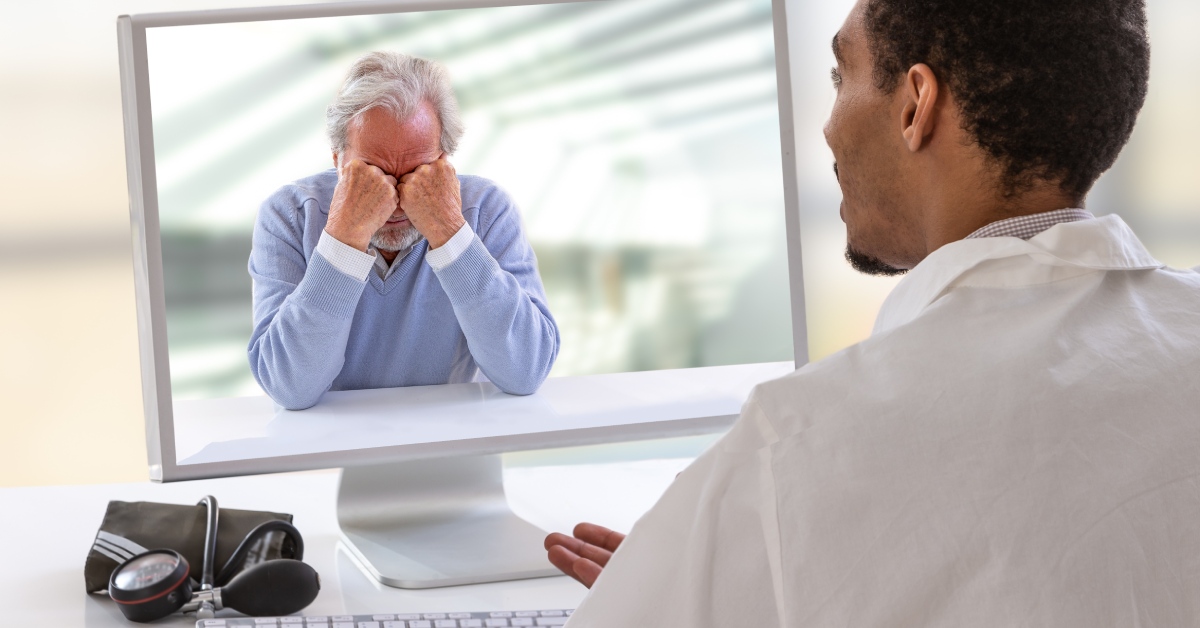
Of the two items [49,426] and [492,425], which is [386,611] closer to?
[492,425]

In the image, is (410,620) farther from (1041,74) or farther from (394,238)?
(1041,74)

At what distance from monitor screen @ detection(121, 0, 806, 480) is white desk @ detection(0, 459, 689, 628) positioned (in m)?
0.16

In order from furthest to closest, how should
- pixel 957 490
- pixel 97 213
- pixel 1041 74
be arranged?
pixel 97 213
pixel 1041 74
pixel 957 490

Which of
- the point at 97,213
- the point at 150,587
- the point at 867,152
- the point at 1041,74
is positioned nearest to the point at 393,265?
the point at 150,587

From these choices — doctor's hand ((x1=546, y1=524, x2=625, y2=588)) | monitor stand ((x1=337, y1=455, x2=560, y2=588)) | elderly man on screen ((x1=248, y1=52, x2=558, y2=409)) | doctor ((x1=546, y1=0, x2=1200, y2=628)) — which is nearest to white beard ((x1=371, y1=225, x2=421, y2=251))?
elderly man on screen ((x1=248, y1=52, x2=558, y2=409))

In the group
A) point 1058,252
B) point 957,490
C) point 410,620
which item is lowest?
point 410,620

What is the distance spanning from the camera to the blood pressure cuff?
3.65 feet

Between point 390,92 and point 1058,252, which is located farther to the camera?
point 390,92

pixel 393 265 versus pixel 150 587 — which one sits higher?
pixel 393 265

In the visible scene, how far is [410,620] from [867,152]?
605mm

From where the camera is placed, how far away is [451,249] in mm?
1204

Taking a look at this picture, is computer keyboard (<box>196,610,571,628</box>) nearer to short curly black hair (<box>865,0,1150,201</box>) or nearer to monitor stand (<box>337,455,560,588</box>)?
monitor stand (<box>337,455,560,588</box>)

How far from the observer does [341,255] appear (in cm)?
117

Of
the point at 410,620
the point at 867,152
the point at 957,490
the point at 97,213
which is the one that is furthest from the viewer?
the point at 97,213
